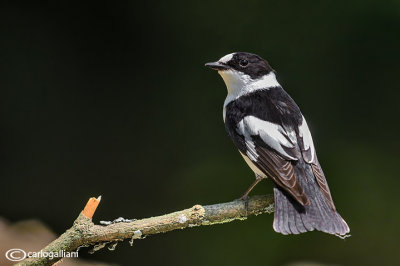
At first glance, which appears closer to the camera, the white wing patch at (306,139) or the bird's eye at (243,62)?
the white wing patch at (306,139)

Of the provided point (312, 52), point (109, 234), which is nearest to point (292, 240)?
point (312, 52)

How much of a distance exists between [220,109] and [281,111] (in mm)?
1655

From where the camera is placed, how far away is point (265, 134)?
3342 millimetres

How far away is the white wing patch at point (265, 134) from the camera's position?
10.8 ft

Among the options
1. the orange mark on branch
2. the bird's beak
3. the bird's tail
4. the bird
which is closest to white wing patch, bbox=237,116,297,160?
the bird

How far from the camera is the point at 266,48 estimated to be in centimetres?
520

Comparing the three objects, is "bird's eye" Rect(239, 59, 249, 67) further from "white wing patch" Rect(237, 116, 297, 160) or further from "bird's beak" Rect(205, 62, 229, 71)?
"white wing patch" Rect(237, 116, 297, 160)

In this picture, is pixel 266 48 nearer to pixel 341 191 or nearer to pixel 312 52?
pixel 312 52

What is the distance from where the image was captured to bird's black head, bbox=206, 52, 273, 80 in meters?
3.75

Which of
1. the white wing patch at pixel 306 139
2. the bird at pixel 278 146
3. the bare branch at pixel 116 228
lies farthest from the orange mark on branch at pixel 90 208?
the white wing patch at pixel 306 139

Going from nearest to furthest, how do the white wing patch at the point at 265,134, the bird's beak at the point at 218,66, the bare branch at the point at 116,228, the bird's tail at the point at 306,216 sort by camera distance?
the bare branch at the point at 116,228 → the bird's tail at the point at 306,216 → the white wing patch at the point at 265,134 → the bird's beak at the point at 218,66

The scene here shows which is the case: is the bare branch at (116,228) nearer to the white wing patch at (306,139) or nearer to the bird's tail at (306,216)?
the bird's tail at (306,216)

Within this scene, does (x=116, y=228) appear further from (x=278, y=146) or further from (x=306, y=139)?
(x=306, y=139)

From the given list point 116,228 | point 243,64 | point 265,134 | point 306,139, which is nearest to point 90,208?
point 116,228
